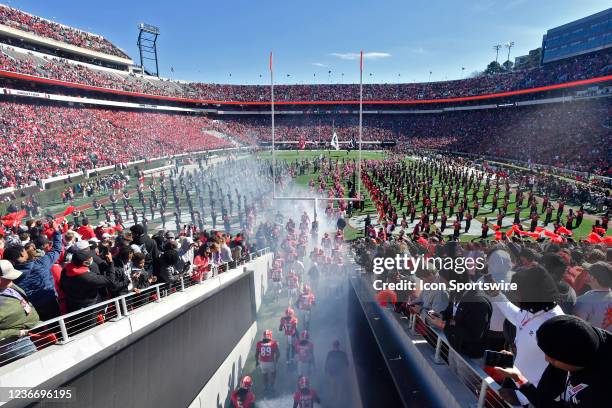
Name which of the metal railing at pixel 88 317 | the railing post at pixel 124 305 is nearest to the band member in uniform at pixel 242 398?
the metal railing at pixel 88 317

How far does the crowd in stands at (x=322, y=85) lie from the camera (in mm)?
34781

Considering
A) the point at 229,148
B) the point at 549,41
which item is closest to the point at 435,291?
the point at 229,148

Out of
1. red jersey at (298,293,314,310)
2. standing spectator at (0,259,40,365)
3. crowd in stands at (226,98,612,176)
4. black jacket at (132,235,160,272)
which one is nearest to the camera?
standing spectator at (0,259,40,365)

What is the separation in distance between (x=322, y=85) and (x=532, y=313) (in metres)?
68.3

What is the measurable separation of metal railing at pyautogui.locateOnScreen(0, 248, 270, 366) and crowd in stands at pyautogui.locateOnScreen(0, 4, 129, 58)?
139 ft

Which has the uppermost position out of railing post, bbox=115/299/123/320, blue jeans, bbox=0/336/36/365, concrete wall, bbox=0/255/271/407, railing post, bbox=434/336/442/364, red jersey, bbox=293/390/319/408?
blue jeans, bbox=0/336/36/365

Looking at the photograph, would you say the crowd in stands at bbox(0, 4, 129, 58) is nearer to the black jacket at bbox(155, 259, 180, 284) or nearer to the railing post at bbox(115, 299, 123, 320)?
the black jacket at bbox(155, 259, 180, 284)

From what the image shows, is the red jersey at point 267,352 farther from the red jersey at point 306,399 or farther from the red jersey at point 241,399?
the red jersey at point 306,399

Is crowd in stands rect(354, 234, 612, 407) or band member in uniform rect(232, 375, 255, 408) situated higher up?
crowd in stands rect(354, 234, 612, 407)

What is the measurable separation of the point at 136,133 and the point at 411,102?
45.9m

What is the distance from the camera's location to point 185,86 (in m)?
59.0

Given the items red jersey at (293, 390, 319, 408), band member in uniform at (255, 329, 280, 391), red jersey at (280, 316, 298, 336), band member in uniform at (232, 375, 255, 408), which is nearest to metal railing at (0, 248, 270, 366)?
band member in uniform at (255, 329, 280, 391)

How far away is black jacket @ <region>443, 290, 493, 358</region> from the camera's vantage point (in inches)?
113

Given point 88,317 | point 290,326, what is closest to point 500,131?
point 290,326
